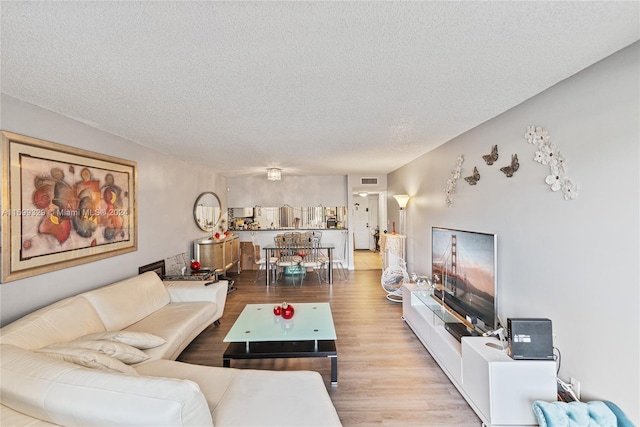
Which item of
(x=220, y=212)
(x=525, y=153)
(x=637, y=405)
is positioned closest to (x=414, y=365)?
(x=637, y=405)

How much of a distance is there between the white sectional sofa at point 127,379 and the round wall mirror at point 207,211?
249 cm

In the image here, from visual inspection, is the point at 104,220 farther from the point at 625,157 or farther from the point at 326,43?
the point at 625,157

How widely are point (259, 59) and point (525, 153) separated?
215 centimetres

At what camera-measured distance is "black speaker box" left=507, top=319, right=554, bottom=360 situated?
1.81 m

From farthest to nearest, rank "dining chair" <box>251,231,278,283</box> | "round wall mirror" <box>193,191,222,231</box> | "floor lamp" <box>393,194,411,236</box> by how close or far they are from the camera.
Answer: "dining chair" <box>251,231,278,283</box>, "round wall mirror" <box>193,191,222,231</box>, "floor lamp" <box>393,194,411,236</box>

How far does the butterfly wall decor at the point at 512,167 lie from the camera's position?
226 cm

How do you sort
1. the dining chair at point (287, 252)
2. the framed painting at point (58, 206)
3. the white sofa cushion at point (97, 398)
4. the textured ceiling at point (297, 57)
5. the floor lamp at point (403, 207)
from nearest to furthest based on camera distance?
the white sofa cushion at point (97, 398)
the textured ceiling at point (297, 57)
the framed painting at point (58, 206)
the floor lamp at point (403, 207)
the dining chair at point (287, 252)

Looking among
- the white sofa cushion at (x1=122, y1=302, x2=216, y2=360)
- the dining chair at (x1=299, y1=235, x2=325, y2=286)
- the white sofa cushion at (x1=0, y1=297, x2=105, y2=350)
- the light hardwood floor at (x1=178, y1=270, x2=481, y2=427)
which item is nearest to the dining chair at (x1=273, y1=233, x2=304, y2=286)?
the dining chair at (x1=299, y1=235, x2=325, y2=286)

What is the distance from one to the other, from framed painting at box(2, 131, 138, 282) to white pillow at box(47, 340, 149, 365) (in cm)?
88

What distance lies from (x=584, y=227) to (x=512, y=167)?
0.75 meters

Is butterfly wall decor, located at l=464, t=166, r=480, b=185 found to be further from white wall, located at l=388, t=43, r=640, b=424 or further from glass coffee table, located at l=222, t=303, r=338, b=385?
glass coffee table, located at l=222, t=303, r=338, b=385

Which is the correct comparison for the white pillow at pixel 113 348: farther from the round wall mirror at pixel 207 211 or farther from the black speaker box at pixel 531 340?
the round wall mirror at pixel 207 211

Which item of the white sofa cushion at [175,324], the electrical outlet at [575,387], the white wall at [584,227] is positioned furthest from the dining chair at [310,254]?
the electrical outlet at [575,387]

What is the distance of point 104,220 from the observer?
2928 millimetres
